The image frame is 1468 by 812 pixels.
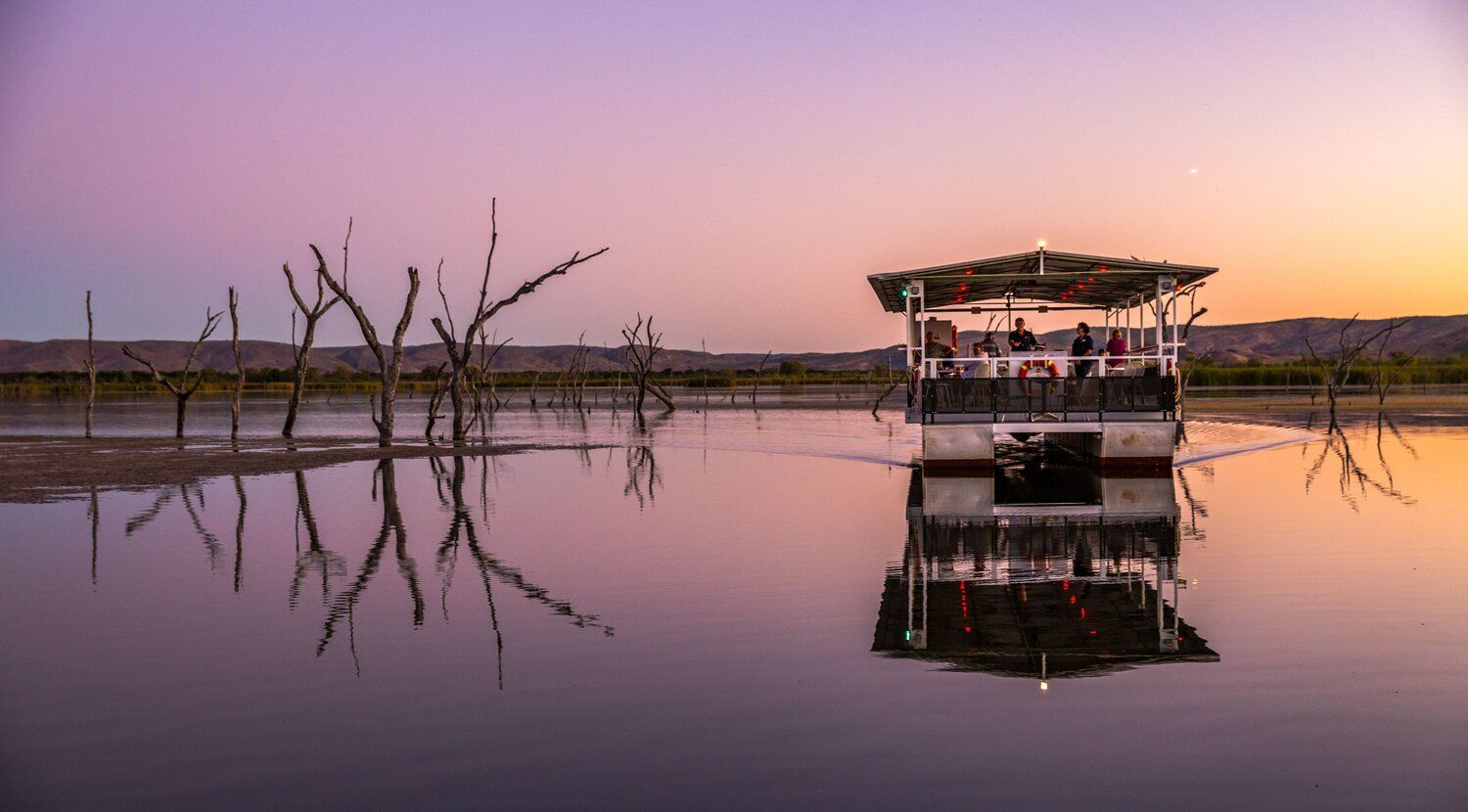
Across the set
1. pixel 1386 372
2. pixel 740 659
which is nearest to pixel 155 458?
pixel 740 659

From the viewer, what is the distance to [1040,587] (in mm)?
9203

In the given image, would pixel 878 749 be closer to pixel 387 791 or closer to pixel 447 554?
pixel 387 791

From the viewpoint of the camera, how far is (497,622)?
26.9 ft

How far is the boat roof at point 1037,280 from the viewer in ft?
64.7

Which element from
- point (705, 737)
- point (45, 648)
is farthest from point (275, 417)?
point (705, 737)

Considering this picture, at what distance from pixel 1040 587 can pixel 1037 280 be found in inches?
539

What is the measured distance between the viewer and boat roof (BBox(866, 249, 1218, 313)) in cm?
1973

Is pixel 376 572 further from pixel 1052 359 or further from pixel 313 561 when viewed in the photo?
pixel 1052 359

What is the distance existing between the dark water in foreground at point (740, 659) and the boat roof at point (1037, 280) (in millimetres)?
6450

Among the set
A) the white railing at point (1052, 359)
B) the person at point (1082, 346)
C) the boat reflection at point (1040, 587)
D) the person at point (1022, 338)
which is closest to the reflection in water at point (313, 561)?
the boat reflection at point (1040, 587)

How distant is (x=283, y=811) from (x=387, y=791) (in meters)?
0.40

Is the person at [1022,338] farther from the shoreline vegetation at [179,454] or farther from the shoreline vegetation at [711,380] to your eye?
the shoreline vegetation at [711,380]

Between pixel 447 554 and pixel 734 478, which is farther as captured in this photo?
pixel 734 478

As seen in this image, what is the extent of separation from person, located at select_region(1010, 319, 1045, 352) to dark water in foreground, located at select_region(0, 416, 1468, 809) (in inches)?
299
